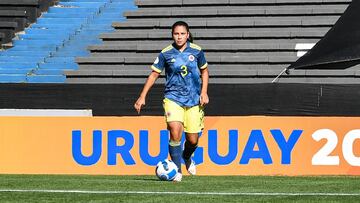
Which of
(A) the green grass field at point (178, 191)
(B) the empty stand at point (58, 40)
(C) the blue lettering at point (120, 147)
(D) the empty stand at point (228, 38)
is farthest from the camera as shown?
(B) the empty stand at point (58, 40)

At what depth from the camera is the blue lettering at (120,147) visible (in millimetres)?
13297

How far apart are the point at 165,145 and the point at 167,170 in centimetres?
363

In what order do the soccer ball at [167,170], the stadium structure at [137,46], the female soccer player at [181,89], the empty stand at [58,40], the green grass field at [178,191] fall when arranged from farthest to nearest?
the empty stand at [58,40] < the stadium structure at [137,46] < the female soccer player at [181,89] < the soccer ball at [167,170] < the green grass field at [178,191]

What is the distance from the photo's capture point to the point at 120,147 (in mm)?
13367

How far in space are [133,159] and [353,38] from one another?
354 centimetres

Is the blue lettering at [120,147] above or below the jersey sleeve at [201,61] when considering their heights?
below

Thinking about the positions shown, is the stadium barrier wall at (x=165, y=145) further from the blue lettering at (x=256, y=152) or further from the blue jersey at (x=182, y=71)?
the blue jersey at (x=182, y=71)

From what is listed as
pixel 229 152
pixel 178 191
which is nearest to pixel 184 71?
pixel 178 191

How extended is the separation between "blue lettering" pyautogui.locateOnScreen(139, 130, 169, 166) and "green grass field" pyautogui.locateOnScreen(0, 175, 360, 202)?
358cm

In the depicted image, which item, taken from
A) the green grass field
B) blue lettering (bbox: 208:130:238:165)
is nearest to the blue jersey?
the green grass field

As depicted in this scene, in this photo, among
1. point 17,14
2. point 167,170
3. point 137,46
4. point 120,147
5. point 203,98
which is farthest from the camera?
point 17,14

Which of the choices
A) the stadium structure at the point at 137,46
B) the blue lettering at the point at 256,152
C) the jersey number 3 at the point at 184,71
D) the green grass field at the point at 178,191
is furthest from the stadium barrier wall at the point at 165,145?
the jersey number 3 at the point at 184,71

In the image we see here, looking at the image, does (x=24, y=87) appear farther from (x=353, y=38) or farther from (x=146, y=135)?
(x=353, y=38)

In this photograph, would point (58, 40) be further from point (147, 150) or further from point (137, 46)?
point (147, 150)
